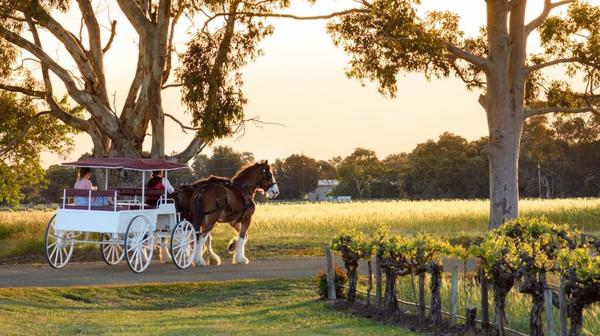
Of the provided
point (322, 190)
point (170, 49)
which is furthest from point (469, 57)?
point (322, 190)

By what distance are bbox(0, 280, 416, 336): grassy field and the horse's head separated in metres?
4.60

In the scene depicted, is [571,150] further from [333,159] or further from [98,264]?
[98,264]

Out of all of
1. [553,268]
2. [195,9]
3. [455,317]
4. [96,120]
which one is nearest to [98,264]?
[96,120]

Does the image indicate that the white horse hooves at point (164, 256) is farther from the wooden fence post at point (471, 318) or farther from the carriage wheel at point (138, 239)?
the wooden fence post at point (471, 318)

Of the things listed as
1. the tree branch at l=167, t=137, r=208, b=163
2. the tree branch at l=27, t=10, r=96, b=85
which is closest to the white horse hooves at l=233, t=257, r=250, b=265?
the tree branch at l=167, t=137, r=208, b=163

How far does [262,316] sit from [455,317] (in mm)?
3411

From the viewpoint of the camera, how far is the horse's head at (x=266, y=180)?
25172 millimetres

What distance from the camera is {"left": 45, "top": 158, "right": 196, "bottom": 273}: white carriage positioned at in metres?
21.8

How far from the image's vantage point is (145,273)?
2253 centimetres

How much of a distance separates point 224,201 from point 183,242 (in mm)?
1654

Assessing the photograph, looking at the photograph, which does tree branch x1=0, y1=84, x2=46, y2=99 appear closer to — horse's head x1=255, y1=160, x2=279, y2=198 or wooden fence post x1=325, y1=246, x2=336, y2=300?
horse's head x1=255, y1=160, x2=279, y2=198

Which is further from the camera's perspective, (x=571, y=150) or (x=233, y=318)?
(x=571, y=150)

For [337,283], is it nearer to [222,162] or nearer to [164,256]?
[164,256]

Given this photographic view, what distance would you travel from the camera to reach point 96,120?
102 feet
